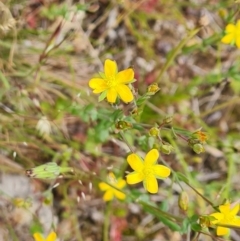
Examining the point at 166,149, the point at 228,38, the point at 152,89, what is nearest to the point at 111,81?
the point at 152,89

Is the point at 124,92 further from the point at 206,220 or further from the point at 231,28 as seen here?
the point at 231,28

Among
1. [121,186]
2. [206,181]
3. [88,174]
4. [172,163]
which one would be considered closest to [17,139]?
[88,174]

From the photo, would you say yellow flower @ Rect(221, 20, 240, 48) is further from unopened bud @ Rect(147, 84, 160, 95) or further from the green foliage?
unopened bud @ Rect(147, 84, 160, 95)

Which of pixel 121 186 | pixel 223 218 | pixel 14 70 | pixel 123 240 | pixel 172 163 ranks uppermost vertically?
pixel 14 70

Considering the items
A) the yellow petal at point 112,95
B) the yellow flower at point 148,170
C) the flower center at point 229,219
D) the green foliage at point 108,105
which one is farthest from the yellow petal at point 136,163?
the flower center at point 229,219

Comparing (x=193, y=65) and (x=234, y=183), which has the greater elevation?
(x=193, y=65)

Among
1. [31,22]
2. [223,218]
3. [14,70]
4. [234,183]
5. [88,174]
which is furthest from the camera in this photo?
[234,183]

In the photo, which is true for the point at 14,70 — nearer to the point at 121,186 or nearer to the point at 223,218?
the point at 121,186
